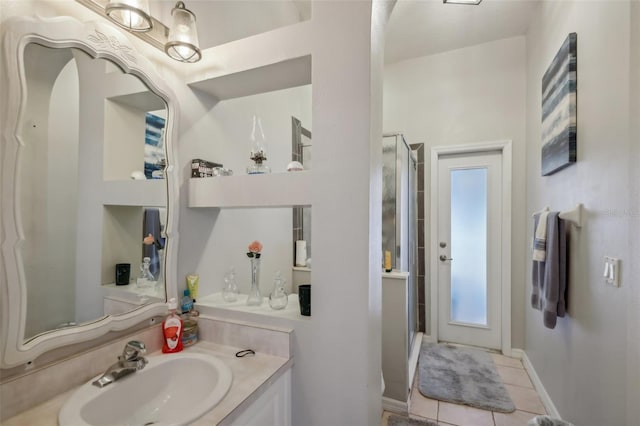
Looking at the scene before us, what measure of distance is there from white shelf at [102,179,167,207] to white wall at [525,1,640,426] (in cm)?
200

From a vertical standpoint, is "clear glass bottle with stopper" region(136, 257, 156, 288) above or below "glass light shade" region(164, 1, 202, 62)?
below

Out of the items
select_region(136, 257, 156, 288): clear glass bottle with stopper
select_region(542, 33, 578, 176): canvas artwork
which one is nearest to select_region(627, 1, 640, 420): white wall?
select_region(542, 33, 578, 176): canvas artwork

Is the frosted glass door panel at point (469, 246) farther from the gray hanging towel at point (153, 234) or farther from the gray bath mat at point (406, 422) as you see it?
the gray hanging towel at point (153, 234)

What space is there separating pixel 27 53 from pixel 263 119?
4.40 ft

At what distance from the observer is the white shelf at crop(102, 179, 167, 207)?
1140 millimetres

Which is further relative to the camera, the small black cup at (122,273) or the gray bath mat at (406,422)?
the gray bath mat at (406,422)

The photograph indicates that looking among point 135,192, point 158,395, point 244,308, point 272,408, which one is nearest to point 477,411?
point 272,408

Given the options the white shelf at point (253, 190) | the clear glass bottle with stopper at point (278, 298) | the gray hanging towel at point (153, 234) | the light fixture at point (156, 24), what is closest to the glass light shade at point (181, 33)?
the light fixture at point (156, 24)

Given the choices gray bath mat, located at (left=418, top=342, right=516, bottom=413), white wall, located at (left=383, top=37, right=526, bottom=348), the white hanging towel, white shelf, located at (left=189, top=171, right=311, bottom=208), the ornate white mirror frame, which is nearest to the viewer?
the ornate white mirror frame

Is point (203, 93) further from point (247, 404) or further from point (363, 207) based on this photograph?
point (247, 404)

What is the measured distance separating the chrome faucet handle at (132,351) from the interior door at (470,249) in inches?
114

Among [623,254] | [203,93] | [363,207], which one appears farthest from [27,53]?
[623,254]

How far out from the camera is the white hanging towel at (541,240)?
1896mm

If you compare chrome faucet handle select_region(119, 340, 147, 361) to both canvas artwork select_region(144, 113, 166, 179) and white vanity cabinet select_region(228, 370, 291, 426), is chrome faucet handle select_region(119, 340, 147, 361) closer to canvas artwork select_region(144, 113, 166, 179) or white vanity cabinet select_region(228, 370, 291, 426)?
white vanity cabinet select_region(228, 370, 291, 426)
